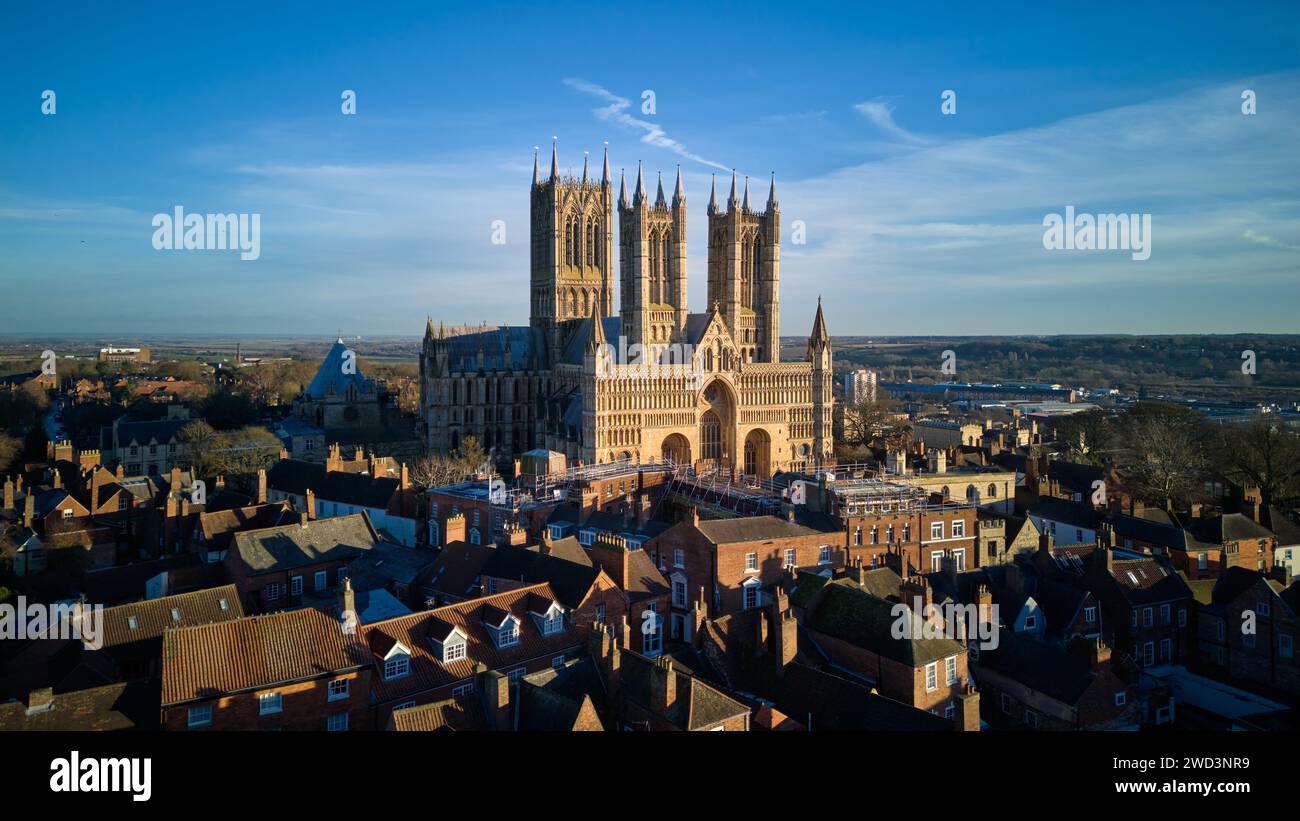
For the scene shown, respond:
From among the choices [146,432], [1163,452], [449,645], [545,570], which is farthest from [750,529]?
[146,432]

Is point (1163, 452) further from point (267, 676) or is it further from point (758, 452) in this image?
point (267, 676)
